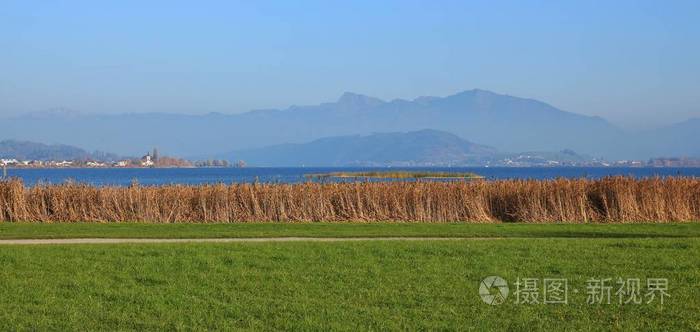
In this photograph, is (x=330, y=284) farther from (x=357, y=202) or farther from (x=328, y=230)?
(x=357, y=202)

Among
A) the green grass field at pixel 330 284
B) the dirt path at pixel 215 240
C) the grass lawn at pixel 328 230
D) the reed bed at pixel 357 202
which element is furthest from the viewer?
the reed bed at pixel 357 202

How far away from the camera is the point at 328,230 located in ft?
70.3

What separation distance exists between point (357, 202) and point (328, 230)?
5529 millimetres

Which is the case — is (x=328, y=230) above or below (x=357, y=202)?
below

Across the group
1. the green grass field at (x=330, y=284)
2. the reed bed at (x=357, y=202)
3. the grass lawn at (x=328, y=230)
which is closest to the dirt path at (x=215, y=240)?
the grass lawn at (x=328, y=230)

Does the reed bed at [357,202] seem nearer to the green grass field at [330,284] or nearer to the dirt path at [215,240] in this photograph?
the dirt path at [215,240]

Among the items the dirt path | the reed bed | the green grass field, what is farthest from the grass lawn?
the green grass field

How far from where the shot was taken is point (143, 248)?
16031 mm

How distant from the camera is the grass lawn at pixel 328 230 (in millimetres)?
20156

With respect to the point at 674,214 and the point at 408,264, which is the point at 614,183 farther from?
the point at 408,264

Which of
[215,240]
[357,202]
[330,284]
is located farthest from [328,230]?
[330,284]

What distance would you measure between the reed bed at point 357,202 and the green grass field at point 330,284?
9.21 meters

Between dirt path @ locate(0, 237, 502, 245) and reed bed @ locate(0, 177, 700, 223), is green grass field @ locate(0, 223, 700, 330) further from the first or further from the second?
reed bed @ locate(0, 177, 700, 223)

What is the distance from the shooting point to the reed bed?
86.5ft
